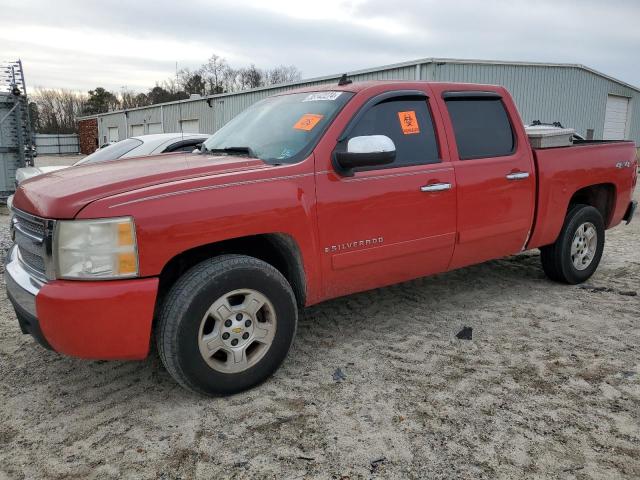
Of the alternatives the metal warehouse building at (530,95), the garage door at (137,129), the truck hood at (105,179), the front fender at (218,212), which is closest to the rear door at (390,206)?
the front fender at (218,212)

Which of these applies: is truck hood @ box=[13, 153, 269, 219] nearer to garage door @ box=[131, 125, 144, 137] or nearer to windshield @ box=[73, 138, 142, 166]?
windshield @ box=[73, 138, 142, 166]

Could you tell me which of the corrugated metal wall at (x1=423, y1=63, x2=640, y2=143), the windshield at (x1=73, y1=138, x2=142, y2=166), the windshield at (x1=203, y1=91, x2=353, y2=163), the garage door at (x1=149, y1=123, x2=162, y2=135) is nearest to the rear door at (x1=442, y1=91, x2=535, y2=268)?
the windshield at (x1=203, y1=91, x2=353, y2=163)

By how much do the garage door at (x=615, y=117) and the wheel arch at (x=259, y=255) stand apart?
83.9 ft

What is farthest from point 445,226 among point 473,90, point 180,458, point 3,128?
point 3,128

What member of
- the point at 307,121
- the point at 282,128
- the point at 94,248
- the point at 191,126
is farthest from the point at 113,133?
the point at 94,248

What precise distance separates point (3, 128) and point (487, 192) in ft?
35.8

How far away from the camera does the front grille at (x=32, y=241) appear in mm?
2654

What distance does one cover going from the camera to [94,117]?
148 feet

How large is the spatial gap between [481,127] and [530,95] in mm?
17609

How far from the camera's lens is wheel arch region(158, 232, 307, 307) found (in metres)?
3.04

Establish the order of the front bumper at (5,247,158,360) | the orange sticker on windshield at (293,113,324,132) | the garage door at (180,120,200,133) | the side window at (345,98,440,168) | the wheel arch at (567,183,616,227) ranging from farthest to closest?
the garage door at (180,120,200,133), the wheel arch at (567,183,616,227), the side window at (345,98,440,168), the orange sticker on windshield at (293,113,324,132), the front bumper at (5,247,158,360)

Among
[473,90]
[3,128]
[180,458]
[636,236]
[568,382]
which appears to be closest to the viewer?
[180,458]

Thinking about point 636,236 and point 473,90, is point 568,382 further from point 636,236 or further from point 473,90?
point 636,236

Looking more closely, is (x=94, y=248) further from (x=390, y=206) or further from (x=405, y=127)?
(x=405, y=127)
